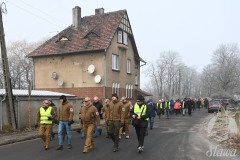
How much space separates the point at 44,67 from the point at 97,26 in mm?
7210

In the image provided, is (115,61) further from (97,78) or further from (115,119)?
(115,119)

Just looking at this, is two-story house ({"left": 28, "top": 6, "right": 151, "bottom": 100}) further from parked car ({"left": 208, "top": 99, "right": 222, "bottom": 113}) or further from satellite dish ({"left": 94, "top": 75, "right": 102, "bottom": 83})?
parked car ({"left": 208, "top": 99, "right": 222, "bottom": 113})

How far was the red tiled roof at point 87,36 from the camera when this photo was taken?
96.5 ft

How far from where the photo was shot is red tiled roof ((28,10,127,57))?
29.4 meters

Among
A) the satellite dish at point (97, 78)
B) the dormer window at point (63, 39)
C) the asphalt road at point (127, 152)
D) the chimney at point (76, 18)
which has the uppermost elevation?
the chimney at point (76, 18)

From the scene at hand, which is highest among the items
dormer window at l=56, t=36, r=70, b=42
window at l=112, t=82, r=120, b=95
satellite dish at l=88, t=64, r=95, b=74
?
dormer window at l=56, t=36, r=70, b=42

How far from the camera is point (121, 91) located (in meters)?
32.2

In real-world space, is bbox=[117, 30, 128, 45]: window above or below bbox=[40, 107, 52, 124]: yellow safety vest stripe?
above

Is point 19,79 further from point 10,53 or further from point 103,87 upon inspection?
point 103,87

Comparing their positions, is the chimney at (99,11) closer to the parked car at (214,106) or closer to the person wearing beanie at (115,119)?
the parked car at (214,106)

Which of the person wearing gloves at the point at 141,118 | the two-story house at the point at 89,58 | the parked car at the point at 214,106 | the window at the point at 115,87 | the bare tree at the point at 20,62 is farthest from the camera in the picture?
the bare tree at the point at 20,62

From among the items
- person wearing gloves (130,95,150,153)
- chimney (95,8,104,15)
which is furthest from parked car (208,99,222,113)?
person wearing gloves (130,95,150,153)

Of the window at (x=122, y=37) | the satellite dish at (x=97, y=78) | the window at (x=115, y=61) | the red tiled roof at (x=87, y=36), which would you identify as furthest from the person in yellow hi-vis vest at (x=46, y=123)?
the window at (x=122, y=37)

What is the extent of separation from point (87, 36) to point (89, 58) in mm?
2848
